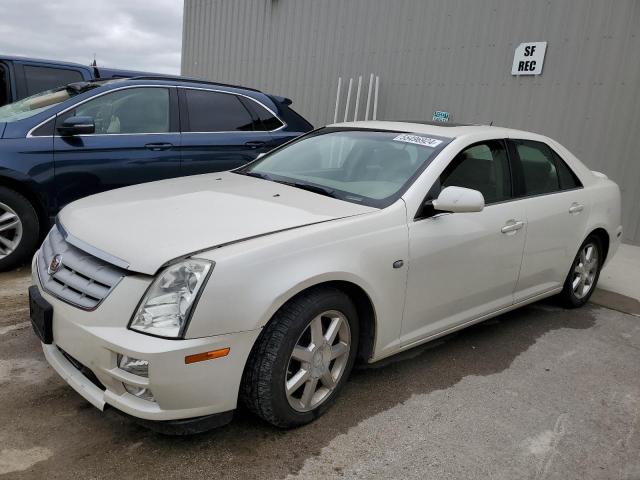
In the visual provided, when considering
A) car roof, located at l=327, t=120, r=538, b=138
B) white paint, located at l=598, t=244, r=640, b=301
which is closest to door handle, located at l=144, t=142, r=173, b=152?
car roof, located at l=327, t=120, r=538, b=138

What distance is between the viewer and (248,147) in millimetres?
5477

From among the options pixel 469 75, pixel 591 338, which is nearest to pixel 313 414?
pixel 591 338

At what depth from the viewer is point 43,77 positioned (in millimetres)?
6438

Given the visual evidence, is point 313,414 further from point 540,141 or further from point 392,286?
point 540,141

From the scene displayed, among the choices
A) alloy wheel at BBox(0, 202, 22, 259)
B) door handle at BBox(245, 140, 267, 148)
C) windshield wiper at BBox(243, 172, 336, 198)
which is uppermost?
door handle at BBox(245, 140, 267, 148)

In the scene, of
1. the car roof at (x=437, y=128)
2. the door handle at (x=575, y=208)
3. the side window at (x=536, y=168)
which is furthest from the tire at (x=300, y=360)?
the door handle at (x=575, y=208)

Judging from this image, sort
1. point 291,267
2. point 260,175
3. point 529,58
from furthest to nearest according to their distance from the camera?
point 529,58 → point 260,175 → point 291,267

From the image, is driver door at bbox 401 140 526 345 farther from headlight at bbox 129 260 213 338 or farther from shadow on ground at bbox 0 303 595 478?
headlight at bbox 129 260 213 338

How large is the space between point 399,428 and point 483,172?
5.64 feet

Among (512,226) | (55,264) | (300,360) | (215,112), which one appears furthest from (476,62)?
(55,264)

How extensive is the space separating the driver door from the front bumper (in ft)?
3.66

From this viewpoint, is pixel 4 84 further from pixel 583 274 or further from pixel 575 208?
pixel 583 274

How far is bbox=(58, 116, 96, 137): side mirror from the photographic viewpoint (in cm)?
443

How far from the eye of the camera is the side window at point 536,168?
3.88 meters
